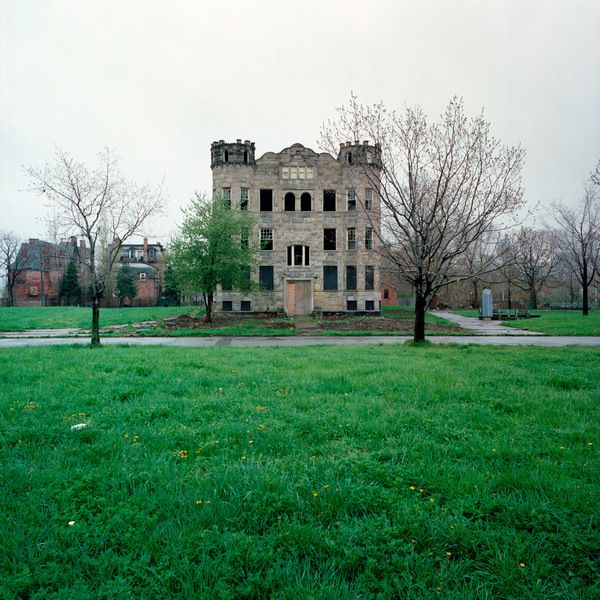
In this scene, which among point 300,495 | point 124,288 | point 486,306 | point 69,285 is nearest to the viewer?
point 300,495

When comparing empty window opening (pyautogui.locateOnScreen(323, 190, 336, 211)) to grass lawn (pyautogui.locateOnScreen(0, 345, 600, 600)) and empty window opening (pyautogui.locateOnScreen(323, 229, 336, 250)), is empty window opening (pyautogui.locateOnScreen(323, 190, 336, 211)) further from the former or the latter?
grass lawn (pyautogui.locateOnScreen(0, 345, 600, 600))

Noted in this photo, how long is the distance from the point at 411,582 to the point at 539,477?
1.76 meters

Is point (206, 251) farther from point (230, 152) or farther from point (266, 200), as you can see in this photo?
point (230, 152)

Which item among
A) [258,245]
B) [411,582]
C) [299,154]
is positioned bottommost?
[411,582]

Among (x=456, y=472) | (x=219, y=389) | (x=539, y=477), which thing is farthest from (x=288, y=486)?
(x=219, y=389)

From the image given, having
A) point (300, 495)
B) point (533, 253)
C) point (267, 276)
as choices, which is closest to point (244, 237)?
point (267, 276)

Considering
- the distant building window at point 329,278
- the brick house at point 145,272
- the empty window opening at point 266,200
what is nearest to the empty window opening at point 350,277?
the distant building window at point 329,278

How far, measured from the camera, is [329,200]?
3353cm

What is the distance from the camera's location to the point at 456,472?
3.38m

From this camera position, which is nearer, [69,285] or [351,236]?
[351,236]

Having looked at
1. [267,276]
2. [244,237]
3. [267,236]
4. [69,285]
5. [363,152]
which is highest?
[267,236]

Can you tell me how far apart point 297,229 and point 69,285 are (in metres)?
44.8

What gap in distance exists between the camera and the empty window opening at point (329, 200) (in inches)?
1313

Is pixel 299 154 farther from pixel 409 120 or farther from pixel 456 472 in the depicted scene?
pixel 456 472
